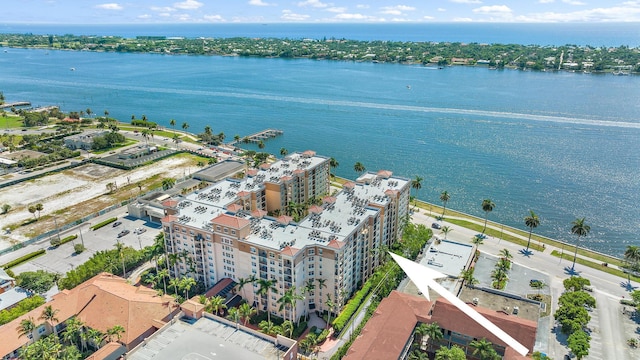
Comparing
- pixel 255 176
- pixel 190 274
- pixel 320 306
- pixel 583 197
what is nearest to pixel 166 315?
pixel 190 274

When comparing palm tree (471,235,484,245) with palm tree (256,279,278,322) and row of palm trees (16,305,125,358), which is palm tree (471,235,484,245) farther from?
row of palm trees (16,305,125,358)

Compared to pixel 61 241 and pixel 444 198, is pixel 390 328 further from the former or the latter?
pixel 61 241

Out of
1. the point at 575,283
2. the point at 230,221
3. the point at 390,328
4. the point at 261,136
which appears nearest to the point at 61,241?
the point at 230,221

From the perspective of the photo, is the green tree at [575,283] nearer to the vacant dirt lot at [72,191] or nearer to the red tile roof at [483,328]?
the red tile roof at [483,328]

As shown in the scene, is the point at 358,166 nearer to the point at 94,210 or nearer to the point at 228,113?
the point at 94,210

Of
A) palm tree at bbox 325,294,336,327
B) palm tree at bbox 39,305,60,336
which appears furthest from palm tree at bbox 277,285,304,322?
palm tree at bbox 39,305,60,336

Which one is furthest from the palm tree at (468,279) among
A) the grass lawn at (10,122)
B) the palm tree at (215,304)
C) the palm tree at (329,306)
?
the grass lawn at (10,122)

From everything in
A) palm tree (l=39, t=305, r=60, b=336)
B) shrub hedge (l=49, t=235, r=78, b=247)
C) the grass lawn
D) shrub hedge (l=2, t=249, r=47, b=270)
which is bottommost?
shrub hedge (l=2, t=249, r=47, b=270)
